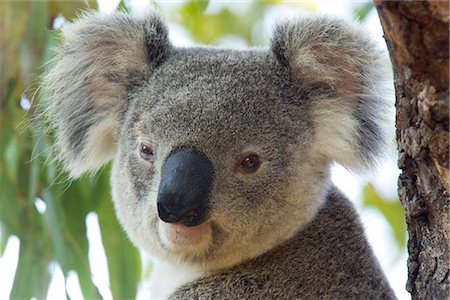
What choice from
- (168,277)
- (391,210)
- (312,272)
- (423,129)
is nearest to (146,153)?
(168,277)

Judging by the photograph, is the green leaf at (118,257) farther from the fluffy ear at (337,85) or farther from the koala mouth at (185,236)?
the fluffy ear at (337,85)

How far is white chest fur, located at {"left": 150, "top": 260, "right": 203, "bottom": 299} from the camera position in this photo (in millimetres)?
2732

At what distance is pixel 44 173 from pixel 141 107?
1.09m

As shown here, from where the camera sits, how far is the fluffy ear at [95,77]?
9.70ft

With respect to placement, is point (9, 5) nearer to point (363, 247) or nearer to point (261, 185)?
point (261, 185)

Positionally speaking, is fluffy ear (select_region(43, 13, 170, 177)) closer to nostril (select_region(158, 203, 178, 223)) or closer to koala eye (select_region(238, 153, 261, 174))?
koala eye (select_region(238, 153, 261, 174))

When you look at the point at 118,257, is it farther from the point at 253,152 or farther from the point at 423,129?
the point at 423,129

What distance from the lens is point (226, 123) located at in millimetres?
2555

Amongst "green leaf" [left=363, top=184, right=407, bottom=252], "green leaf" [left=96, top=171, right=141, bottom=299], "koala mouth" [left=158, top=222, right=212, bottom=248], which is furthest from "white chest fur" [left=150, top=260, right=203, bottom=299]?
"green leaf" [left=363, top=184, right=407, bottom=252]

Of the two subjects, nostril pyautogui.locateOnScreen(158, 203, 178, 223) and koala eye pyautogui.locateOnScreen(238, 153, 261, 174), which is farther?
koala eye pyautogui.locateOnScreen(238, 153, 261, 174)

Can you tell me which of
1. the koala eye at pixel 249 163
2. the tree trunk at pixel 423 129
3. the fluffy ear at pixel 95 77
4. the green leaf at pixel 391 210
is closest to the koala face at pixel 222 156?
the koala eye at pixel 249 163

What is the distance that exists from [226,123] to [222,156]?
0.12 meters

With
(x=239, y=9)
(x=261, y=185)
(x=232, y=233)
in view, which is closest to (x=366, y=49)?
(x=261, y=185)

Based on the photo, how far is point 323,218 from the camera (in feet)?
9.11
